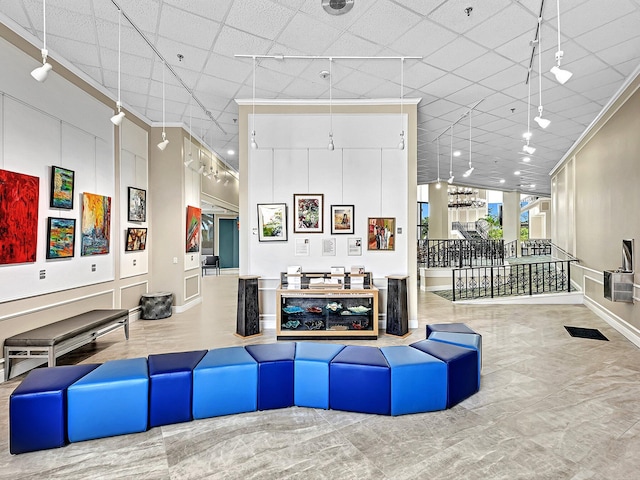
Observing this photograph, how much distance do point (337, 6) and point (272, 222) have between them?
12.0 ft

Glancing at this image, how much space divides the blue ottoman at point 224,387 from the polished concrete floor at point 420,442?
0.10 meters

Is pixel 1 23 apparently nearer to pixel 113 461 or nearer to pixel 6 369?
pixel 6 369

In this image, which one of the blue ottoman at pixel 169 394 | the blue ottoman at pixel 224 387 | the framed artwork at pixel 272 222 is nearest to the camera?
the blue ottoman at pixel 169 394

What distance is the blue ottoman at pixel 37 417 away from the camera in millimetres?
2631

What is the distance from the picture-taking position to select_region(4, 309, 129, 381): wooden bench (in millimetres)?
4031

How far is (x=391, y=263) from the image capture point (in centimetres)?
648

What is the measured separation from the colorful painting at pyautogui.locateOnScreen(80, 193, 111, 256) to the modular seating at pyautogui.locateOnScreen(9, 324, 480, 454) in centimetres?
295

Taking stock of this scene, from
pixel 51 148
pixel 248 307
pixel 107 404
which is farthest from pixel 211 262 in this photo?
pixel 107 404

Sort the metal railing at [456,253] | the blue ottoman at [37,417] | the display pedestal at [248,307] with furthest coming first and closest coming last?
the metal railing at [456,253] → the display pedestal at [248,307] → the blue ottoman at [37,417]

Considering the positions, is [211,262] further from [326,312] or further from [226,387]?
[226,387]

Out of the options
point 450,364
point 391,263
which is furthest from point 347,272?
point 450,364

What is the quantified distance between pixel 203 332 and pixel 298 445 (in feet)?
13.0

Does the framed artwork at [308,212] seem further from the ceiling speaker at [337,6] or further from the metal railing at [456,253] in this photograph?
the metal railing at [456,253]

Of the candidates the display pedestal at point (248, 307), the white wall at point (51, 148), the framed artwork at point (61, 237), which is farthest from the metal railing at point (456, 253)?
the framed artwork at point (61, 237)
